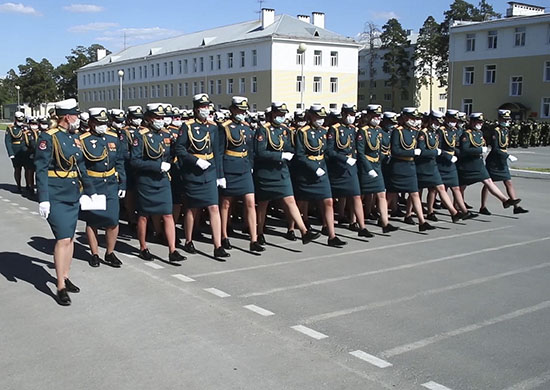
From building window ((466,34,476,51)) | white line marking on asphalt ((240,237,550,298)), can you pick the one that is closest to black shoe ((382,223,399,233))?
white line marking on asphalt ((240,237,550,298))

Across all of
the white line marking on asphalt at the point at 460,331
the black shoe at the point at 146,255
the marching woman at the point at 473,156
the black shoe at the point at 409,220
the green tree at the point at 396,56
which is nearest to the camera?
the white line marking on asphalt at the point at 460,331

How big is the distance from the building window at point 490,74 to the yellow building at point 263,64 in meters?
14.3

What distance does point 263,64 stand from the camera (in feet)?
192

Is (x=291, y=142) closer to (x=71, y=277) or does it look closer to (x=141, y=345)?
(x=71, y=277)

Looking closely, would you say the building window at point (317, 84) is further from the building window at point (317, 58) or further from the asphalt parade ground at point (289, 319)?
the asphalt parade ground at point (289, 319)

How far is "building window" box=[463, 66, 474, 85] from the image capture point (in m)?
51.0

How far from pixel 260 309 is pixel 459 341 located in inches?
72.6

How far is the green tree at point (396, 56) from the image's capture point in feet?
248

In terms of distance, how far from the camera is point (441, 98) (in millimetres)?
78438

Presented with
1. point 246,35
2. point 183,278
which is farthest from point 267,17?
point 183,278

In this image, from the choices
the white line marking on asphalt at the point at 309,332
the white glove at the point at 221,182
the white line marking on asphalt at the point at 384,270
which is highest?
the white glove at the point at 221,182

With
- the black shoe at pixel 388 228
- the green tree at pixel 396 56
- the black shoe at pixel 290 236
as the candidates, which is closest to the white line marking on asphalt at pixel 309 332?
the black shoe at pixel 290 236

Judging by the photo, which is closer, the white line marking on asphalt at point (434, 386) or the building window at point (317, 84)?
the white line marking on asphalt at point (434, 386)

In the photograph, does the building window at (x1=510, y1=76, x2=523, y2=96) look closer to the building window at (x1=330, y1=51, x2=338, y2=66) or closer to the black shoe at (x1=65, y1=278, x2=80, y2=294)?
the building window at (x1=330, y1=51, x2=338, y2=66)
